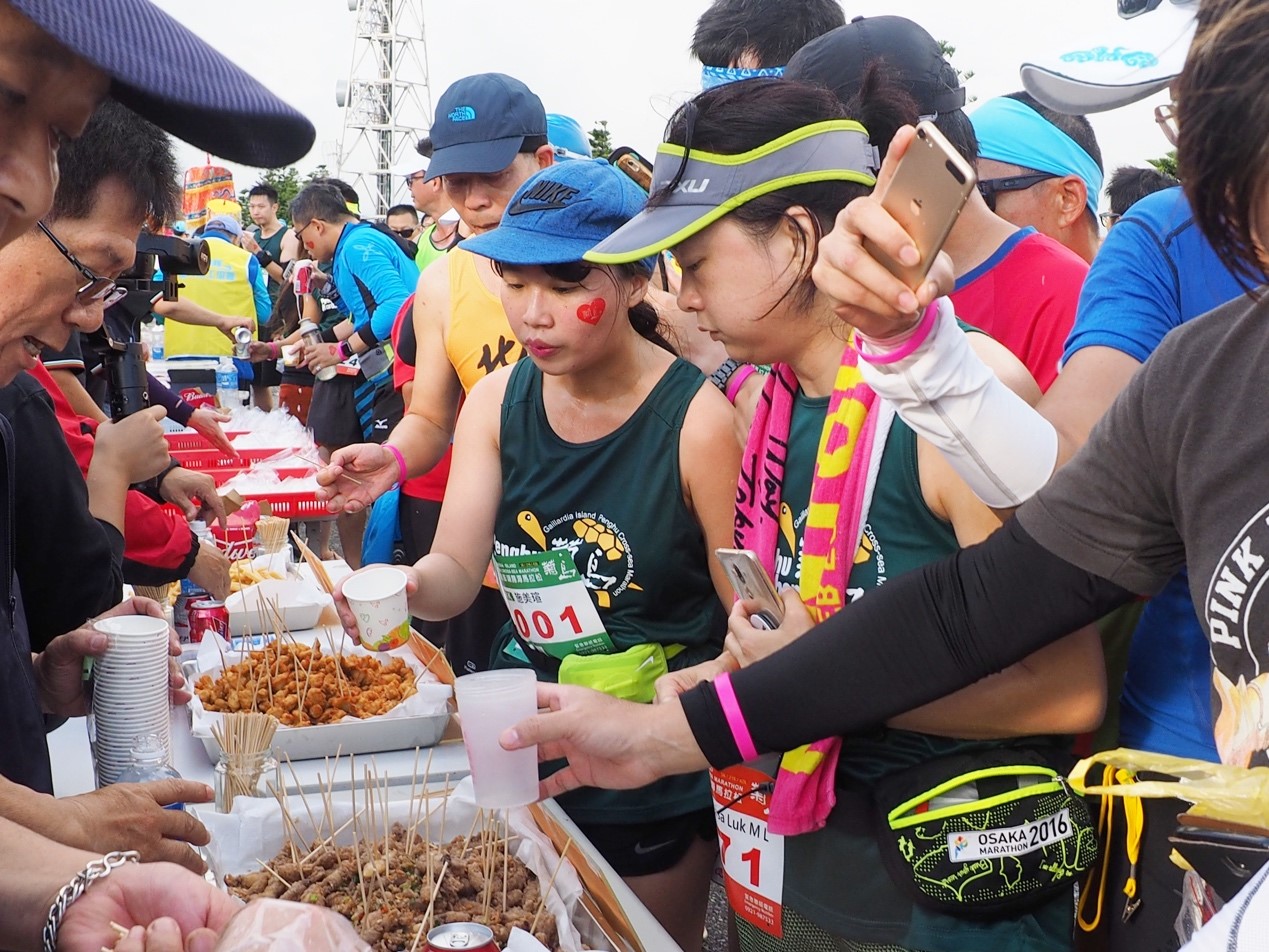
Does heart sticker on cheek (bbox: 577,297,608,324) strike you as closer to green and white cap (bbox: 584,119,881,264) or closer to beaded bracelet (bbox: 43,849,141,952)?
green and white cap (bbox: 584,119,881,264)

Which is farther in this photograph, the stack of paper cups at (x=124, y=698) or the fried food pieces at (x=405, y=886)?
the stack of paper cups at (x=124, y=698)

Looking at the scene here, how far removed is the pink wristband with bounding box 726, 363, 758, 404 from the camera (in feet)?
7.80

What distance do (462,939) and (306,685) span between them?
1310mm

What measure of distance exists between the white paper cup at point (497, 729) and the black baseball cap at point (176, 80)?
0.95 metres

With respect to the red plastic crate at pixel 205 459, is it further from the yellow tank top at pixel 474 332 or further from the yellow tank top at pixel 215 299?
the yellow tank top at pixel 215 299

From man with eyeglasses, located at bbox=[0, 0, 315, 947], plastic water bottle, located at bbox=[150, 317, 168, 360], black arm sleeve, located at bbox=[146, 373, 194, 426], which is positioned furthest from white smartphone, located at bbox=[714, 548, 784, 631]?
plastic water bottle, located at bbox=[150, 317, 168, 360]

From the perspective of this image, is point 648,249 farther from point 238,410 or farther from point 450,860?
point 238,410

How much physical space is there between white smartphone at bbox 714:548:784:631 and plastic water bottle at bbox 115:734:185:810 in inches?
43.2

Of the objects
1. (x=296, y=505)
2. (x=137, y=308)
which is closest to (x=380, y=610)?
(x=137, y=308)

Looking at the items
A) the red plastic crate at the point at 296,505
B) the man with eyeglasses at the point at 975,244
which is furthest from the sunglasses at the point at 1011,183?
the red plastic crate at the point at 296,505

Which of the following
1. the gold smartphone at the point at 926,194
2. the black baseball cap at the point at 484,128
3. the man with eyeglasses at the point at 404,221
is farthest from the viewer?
the man with eyeglasses at the point at 404,221

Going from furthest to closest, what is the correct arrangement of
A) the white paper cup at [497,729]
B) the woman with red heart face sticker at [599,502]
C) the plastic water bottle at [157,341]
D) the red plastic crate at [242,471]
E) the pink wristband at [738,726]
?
the plastic water bottle at [157,341], the red plastic crate at [242,471], the woman with red heart face sticker at [599,502], the white paper cup at [497,729], the pink wristband at [738,726]

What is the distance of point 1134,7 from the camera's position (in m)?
1.75

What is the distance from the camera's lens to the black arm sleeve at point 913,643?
57.1 inches
